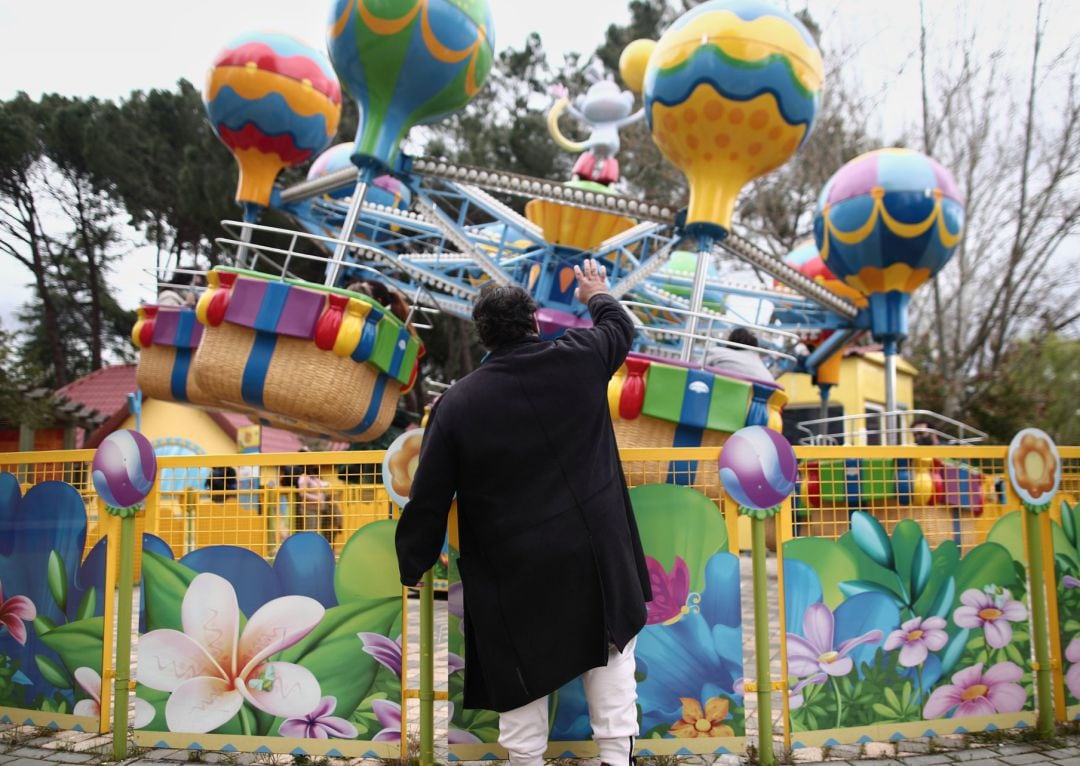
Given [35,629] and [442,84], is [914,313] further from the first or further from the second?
[35,629]

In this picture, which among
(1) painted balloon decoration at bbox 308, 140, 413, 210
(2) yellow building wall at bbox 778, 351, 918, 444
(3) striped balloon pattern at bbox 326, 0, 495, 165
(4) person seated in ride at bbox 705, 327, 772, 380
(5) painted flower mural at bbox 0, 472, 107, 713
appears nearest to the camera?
(5) painted flower mural at bbox 0, 472, 107, 713

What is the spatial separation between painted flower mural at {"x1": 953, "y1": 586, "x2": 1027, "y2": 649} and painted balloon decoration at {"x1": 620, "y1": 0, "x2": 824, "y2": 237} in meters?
4.43

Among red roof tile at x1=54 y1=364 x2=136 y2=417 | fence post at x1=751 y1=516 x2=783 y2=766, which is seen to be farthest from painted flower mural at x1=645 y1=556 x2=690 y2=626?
red roof tile at x1=54 y1=364 x2=136 y2=417

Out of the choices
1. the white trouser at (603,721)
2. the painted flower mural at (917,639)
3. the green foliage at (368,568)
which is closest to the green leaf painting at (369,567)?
the green foliage at (368,568)

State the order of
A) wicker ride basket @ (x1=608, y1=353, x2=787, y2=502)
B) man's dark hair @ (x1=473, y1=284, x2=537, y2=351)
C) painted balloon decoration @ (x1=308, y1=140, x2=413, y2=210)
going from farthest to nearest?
painted balloon decoration @ (x1=308, y1=140, x2=413, y2=210) → wicker ride basket @ (x1=608, y1=353, x2=787, y2=502) → man's dark hair @ (x1=473, y1=284, x2=537, y2=351)

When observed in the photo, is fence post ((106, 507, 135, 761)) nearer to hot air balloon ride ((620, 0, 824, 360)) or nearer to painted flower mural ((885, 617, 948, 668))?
painted flower mural ((885, 617, 948, 668))

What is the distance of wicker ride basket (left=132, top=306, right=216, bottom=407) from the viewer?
635cm

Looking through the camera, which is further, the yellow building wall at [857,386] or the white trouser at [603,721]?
the yellow building wall at [857,386]

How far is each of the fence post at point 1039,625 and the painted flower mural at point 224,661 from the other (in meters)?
2.92

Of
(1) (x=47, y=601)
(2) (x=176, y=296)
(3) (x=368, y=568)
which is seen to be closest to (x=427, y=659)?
(3) (x=368, y=568)

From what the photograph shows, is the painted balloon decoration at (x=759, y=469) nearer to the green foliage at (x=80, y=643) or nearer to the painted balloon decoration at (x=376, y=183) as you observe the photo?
the green foliage at (x=80, y=643)

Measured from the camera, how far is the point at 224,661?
3.28 m

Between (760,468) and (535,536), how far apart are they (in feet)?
3.48

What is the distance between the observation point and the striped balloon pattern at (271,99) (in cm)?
769
